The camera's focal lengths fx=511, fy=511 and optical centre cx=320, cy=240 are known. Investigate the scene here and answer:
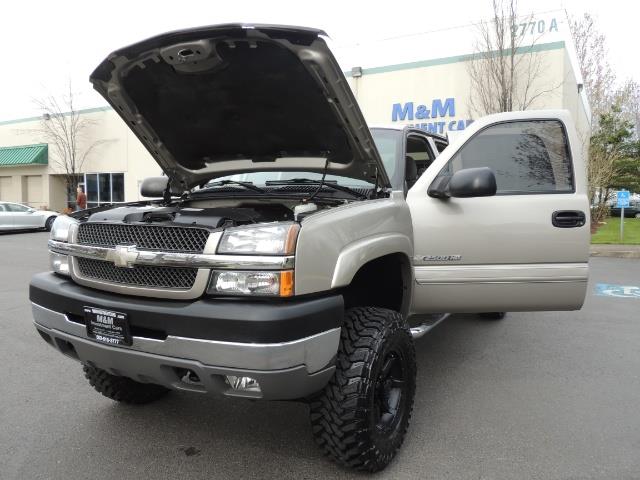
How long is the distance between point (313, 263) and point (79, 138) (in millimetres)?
27781

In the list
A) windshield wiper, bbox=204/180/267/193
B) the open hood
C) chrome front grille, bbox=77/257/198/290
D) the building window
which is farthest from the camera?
the building window

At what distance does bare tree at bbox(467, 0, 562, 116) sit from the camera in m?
15.7

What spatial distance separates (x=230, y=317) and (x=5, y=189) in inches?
1379

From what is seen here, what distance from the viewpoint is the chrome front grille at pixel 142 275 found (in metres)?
2.30

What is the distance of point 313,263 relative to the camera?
7.32 ft

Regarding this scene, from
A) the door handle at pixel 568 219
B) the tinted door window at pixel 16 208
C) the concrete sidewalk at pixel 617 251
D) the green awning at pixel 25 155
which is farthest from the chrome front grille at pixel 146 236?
the green awning at pixel 25 155

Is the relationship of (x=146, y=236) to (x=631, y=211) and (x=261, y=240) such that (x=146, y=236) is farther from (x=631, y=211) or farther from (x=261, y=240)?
(x=631, y=211)

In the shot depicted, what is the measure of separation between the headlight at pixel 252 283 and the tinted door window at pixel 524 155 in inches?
75.9

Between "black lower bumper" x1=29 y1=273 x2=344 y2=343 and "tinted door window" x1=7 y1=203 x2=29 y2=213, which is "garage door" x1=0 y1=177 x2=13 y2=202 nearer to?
"tinted door window" x1=7 y1=203 x2=29 y2=213

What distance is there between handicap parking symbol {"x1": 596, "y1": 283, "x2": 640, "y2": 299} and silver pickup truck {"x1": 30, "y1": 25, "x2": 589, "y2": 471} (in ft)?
14.7

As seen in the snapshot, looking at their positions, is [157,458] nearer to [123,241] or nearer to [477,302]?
[123,241]

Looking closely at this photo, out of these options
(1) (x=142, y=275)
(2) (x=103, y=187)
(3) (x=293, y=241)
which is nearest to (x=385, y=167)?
(3) (x=293, y=241)

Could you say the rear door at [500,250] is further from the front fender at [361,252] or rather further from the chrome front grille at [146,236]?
the chrome front grille at [146,236]

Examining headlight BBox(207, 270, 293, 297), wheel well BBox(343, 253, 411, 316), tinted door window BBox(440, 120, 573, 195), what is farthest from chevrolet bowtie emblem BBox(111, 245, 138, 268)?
tinted door window BBox(440, 120, 573, 195)
